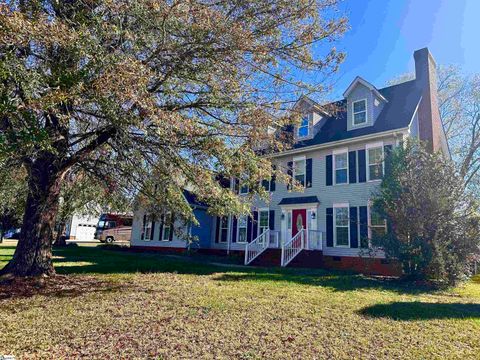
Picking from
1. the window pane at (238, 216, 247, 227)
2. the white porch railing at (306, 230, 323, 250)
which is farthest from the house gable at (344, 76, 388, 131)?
the window pane at (238, 216, 247, 227)

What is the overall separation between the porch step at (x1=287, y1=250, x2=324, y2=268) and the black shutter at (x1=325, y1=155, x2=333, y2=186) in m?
3.41

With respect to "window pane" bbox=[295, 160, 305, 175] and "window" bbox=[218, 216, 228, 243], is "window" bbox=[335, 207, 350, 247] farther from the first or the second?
"window" bbox=[218, 216, 228, 243]

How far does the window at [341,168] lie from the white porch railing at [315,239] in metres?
2.60

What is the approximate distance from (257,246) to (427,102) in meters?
10.7

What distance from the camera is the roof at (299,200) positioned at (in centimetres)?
1588

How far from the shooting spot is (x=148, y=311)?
582 cm

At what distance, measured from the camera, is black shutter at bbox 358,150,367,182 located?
1459cm

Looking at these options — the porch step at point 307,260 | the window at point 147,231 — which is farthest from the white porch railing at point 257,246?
the window at point 147,231

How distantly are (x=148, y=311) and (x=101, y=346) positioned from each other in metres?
1.64

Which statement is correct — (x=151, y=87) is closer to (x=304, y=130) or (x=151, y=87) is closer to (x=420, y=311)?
(x=420, y=311)

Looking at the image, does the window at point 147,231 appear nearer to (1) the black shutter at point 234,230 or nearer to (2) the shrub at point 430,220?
(1) the black shutter at point 234,230

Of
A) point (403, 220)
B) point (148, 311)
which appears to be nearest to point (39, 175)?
point (148, 311)

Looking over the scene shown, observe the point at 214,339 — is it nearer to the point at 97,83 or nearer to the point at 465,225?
the point at 97,83

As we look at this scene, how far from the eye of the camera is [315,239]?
50.2 ft
